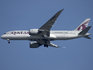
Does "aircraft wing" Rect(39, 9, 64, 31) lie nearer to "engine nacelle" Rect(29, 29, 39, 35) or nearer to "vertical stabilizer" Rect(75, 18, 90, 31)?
"engine nacelle" Rect(29, 29, 39, 35)

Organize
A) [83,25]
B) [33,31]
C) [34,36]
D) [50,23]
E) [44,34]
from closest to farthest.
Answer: [50,23] → [33,31] → [44,34] → [34,36] → [83,25]

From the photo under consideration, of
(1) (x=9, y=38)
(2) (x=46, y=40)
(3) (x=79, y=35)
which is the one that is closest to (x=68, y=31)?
(3) (x=79, y=35)

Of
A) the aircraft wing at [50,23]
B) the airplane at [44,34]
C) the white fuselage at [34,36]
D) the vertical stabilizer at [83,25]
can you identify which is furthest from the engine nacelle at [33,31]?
the vertical stabilizer at [83,25]

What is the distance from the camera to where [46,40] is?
5303 centimetres

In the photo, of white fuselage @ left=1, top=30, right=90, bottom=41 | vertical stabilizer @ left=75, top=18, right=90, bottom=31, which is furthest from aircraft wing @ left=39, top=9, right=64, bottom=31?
vertical stabilizer @ left=75, top=18, right=90, bottom=31

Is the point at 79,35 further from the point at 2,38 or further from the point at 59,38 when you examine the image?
the point at 2,38

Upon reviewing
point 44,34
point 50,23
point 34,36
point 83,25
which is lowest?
point 34,36

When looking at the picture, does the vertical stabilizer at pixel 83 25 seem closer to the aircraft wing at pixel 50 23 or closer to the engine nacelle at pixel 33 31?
the aircraft wing at pixel 50 23

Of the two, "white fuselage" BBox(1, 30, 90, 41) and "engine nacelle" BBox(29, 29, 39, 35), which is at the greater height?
"engine nacelle" BBox(29, 29, 39, 35)

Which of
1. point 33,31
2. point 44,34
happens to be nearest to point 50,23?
point 44,34

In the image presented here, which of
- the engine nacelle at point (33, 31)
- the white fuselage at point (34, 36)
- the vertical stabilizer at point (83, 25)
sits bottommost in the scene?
the white fuselage at point (34, 36)

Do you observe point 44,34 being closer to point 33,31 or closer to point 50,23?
point 33,31

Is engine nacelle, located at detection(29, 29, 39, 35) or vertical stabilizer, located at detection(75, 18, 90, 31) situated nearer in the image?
engine nacelle, located at detection(29, 29, 39, 35)

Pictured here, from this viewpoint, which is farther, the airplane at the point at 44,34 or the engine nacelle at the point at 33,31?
the airplane at the point at 44,34
